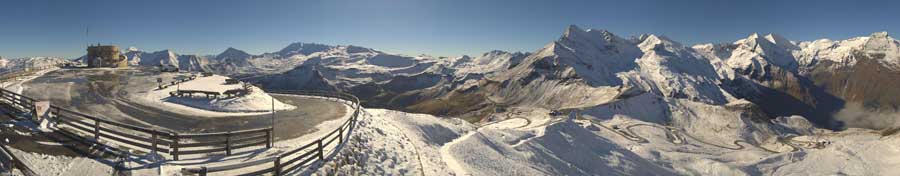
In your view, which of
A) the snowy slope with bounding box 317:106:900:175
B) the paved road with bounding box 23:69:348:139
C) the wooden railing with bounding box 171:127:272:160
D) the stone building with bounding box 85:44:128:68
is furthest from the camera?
the stone building with bounding box 85:44:128:68

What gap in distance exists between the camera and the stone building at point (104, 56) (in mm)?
76875

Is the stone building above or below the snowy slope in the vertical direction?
above

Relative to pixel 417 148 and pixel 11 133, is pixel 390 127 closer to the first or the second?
pixel 417 148

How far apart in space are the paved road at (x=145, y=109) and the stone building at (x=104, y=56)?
93.0ft

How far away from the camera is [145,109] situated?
33.9m

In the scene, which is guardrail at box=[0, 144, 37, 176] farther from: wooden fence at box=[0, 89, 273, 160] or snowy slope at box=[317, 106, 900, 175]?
snowy slope at box=[317, 106, 900, 175]

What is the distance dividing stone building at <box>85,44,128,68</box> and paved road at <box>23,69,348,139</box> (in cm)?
2834

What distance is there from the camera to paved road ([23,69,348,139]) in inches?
1155

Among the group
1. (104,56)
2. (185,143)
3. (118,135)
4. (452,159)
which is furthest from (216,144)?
(104,56)

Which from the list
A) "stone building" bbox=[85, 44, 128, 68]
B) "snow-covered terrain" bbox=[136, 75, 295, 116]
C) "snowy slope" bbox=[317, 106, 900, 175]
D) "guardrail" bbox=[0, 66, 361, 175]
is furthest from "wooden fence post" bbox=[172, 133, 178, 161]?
"stone building" bbox=[85, 44, 128, 68]

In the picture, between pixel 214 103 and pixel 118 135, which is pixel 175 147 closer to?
pixel 118 135

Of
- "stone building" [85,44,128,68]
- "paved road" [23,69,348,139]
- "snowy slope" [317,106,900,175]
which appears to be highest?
"stone building" [85,44,128,68]

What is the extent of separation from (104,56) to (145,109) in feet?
195

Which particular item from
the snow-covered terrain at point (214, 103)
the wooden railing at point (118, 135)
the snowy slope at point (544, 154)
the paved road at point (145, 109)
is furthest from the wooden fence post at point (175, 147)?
the snow-covered terrain at point (214, 103)
